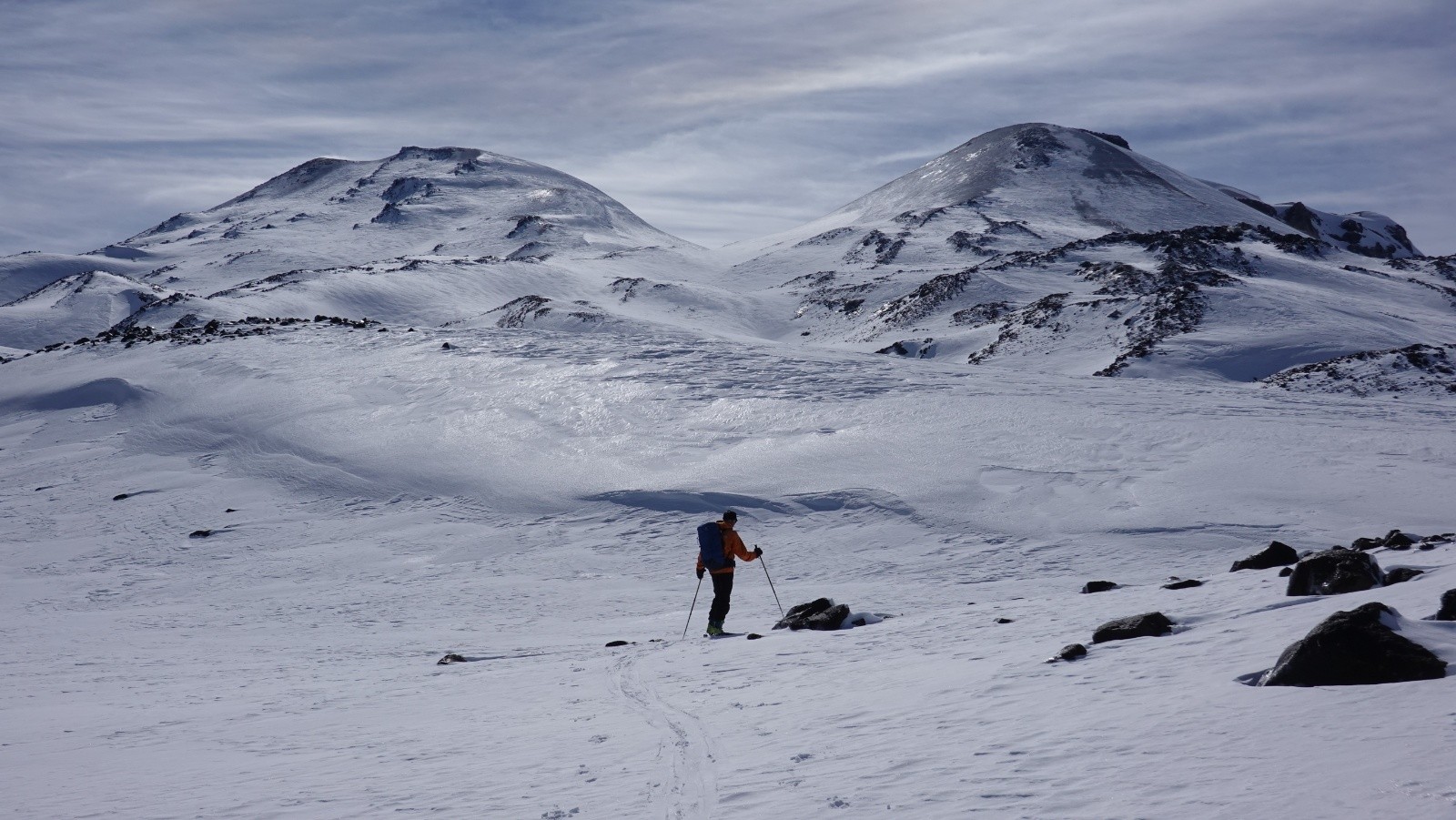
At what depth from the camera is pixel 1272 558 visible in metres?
12.1

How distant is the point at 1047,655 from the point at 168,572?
1633 centimetres

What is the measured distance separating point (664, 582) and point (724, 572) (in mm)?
3549

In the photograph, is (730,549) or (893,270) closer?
(730,549)

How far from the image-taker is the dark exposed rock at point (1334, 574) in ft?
30.4

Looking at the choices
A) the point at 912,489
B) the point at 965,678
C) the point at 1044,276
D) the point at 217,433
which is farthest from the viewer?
the point at 1044,276

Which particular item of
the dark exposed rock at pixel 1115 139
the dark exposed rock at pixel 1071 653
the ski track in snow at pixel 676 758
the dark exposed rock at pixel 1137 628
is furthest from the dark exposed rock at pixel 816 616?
the dark exposed rock at pixel 1115 139

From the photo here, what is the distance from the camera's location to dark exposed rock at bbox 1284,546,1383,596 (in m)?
9.27

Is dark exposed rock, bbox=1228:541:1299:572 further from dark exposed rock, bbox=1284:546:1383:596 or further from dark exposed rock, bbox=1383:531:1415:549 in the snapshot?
dark exposed rock, bbox=1284:546:1383:596

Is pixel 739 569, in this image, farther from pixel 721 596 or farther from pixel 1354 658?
pixel 1354 658

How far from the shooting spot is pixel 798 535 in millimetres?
18578

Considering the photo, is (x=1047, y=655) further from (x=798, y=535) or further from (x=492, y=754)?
(x=798, y=535)

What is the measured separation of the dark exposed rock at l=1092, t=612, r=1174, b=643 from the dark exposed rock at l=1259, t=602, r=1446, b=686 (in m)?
2.20

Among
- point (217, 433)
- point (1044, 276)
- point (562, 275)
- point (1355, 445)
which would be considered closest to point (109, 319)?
point (562, 275)

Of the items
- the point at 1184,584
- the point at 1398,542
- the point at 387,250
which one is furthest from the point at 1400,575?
the point at 387,250
